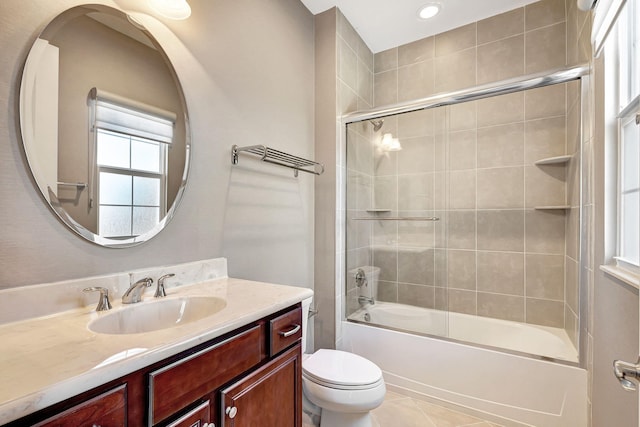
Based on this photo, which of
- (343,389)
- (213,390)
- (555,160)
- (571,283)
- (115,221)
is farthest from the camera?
(555,160)

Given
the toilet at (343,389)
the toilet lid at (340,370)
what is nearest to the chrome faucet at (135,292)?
the toilet at (343,389)

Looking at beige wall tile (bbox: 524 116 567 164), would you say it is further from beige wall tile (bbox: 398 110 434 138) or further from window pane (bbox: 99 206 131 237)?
window pane (bbox: 99 206 131 237)

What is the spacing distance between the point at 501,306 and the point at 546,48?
2.05 metres

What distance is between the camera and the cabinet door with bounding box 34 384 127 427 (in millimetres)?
540

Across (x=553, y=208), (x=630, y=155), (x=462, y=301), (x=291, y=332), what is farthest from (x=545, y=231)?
(x=291, y=332)

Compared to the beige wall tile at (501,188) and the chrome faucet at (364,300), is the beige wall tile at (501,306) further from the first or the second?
the chrome faucet at (364,300)

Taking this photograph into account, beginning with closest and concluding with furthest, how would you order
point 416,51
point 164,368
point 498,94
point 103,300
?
point 164,368 < point 103,300 < point 498,94 < point 416,51

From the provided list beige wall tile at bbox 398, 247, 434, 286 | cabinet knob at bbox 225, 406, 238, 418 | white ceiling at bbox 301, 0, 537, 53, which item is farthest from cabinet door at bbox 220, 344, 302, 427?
white ceiling at bbox 301, 0, 537, 53

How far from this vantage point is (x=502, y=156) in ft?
7.80

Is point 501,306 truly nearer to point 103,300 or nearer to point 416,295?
point 416,295

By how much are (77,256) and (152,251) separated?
251 mm

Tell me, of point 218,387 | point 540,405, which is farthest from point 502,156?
point 218,387

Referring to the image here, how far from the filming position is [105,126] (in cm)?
108

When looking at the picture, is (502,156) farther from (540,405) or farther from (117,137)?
(117,137)
